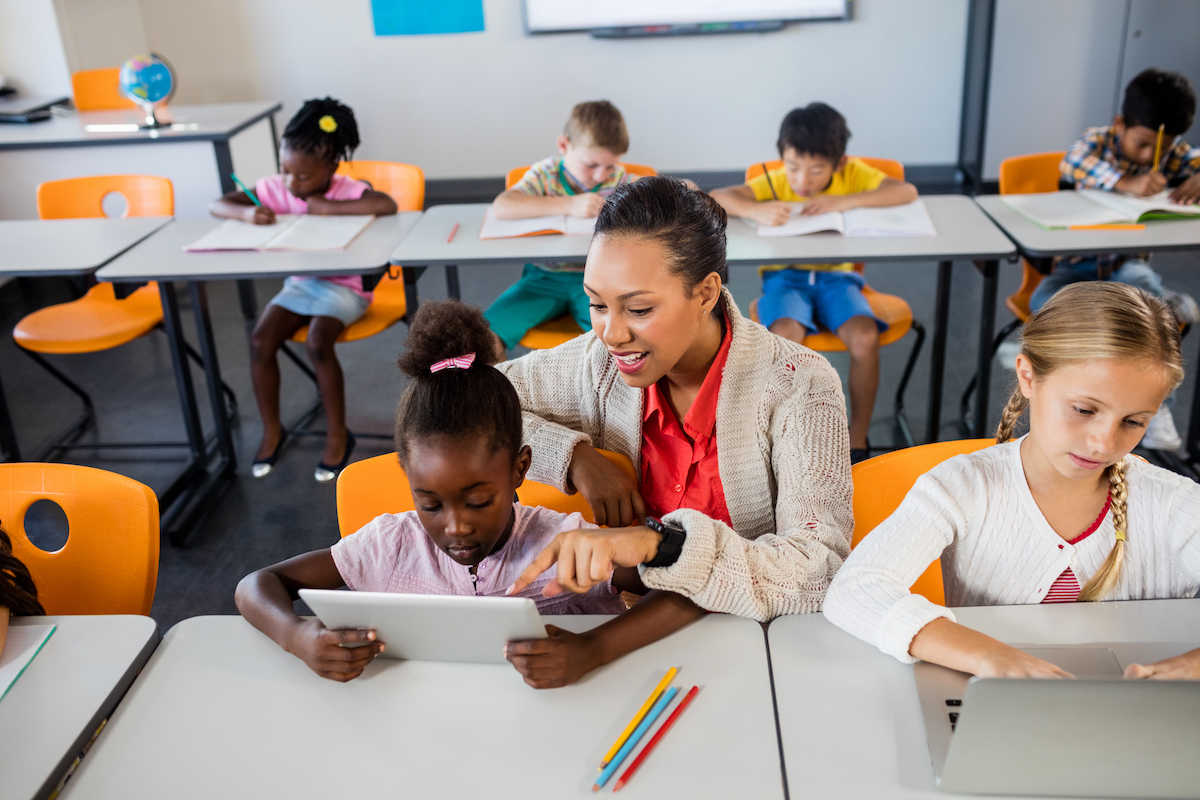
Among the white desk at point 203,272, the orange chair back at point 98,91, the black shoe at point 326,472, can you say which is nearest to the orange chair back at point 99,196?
the white desk at point 203,272

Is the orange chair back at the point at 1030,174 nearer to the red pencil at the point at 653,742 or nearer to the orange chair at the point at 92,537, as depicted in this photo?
the red pencil at the point at 653,742

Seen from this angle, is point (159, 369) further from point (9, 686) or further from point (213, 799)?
point (213, 799)

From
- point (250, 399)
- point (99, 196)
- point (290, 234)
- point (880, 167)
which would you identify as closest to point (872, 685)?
point (290, 234)

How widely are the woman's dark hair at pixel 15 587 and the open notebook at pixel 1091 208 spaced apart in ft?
7.58

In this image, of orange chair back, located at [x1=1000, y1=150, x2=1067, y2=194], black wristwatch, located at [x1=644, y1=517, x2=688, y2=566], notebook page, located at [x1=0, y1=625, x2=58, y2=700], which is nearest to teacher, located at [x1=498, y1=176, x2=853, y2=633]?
black wristwatch, located at [x1=644, y1=517, x2=688, y2=566]

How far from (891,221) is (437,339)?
5.44ft

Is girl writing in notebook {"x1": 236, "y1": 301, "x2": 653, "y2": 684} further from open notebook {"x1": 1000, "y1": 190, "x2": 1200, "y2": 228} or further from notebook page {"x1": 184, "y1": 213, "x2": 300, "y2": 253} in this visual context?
open notebook {"x1": 1000, "y1": 190, "x2": 1200, "y2": 228}

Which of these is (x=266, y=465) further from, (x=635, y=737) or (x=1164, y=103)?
(x=1164, y=103)

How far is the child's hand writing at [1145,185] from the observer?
102 inches

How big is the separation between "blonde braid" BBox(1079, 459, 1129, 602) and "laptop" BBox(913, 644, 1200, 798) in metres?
0.36

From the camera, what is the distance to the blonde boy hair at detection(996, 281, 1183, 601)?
3.50ft

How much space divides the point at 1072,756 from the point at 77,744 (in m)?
0.93

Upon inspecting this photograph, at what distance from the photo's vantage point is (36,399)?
131 inches

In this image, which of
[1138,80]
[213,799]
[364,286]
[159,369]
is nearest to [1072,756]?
[213,799]
